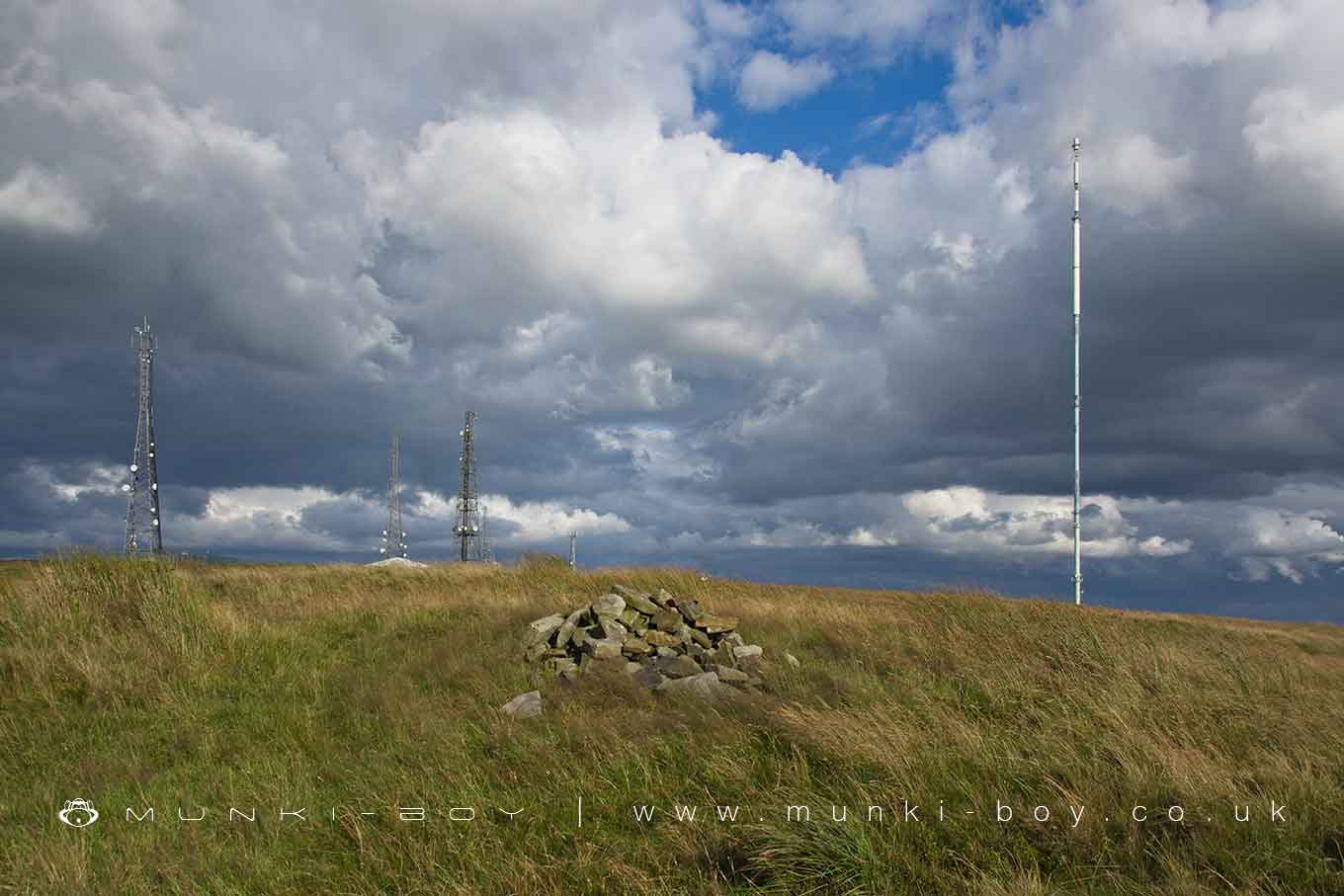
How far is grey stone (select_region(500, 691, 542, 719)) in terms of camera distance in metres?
9.38

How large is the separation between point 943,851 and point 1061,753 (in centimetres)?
176

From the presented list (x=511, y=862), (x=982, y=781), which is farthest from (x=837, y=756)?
(x=511, y=862)

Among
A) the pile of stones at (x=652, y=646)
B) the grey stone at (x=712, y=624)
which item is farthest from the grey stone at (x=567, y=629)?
the grey stone at (x=712, y=624)

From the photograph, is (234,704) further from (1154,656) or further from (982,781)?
(1154,656)

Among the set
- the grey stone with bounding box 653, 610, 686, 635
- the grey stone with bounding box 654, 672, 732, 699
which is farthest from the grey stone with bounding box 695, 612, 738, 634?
the grey stone with bounding box 654, 672, 732, 699

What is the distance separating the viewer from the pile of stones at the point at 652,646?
10.5 meters

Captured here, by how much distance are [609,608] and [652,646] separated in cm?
107

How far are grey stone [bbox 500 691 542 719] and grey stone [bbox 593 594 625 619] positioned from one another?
2.83 meters

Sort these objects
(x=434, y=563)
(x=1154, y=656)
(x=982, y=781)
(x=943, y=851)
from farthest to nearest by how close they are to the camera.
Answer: (x=434, y=563) → (x=1154, y=656) → (x=982, y=781) → (x=943, y=851)

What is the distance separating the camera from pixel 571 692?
10.1m

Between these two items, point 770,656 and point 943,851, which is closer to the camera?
point 943,851

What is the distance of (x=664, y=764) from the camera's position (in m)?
7.38

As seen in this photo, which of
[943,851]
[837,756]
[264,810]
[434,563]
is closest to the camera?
[943,851]

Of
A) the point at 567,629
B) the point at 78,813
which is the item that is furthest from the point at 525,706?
the point at 78,813
